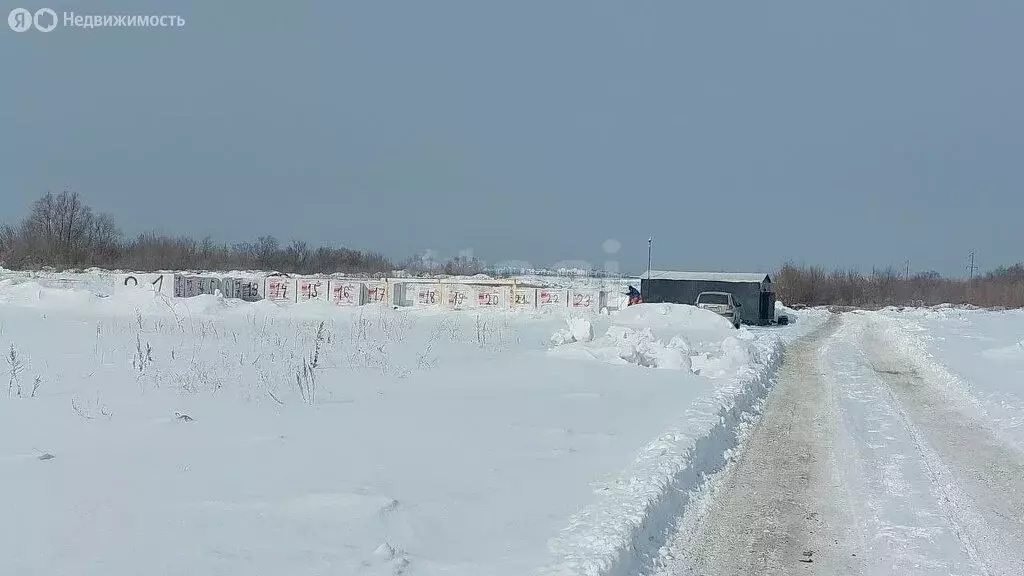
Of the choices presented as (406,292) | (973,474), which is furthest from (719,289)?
(973,474)

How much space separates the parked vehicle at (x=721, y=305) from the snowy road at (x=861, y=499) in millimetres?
20383

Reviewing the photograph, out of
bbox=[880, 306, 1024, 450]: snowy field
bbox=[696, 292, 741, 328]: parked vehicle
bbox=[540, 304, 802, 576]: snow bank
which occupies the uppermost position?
bbox=[696, 292, 741, 328]: parked vehicle

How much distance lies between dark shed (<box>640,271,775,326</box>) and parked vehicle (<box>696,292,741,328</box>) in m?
6.11

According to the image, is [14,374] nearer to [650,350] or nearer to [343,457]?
[343,457]

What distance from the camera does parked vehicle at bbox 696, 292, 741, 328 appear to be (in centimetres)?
3341

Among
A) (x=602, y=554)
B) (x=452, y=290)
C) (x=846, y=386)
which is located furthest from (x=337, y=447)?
(x=452, y=290)

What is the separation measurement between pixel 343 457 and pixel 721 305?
96.6ft

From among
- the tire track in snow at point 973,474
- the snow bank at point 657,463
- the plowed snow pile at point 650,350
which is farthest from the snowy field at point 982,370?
the plowed snow pile at point 650,350

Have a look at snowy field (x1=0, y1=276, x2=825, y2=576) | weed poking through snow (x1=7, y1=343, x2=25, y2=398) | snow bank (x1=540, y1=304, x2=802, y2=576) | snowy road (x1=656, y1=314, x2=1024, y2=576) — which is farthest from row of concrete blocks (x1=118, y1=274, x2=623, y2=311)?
weed poking through snow (x1=7, y1=343, x2=25, y2=398)

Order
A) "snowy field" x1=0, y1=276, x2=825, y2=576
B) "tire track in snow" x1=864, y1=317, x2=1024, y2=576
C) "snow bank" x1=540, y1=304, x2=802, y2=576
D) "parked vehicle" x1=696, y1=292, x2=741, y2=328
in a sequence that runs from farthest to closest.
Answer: "parked vehicle" x1=696, y1=292, x2=741, y2=328, "tire track in snow" x1=864, y1=317, x2=1024, y2=576, "snow bank" x1=540, y1=304, x2=802, y2=576, "snowy field" x1=0, y1=276, x2=825, y2=576

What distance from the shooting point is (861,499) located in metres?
7.17

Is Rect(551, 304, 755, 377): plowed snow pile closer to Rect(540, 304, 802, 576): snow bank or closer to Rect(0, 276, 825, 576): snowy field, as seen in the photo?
Rect(540, 304, 802, 576): snow bank

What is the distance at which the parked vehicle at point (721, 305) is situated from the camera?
33406 mm

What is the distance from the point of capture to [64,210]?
265ft
